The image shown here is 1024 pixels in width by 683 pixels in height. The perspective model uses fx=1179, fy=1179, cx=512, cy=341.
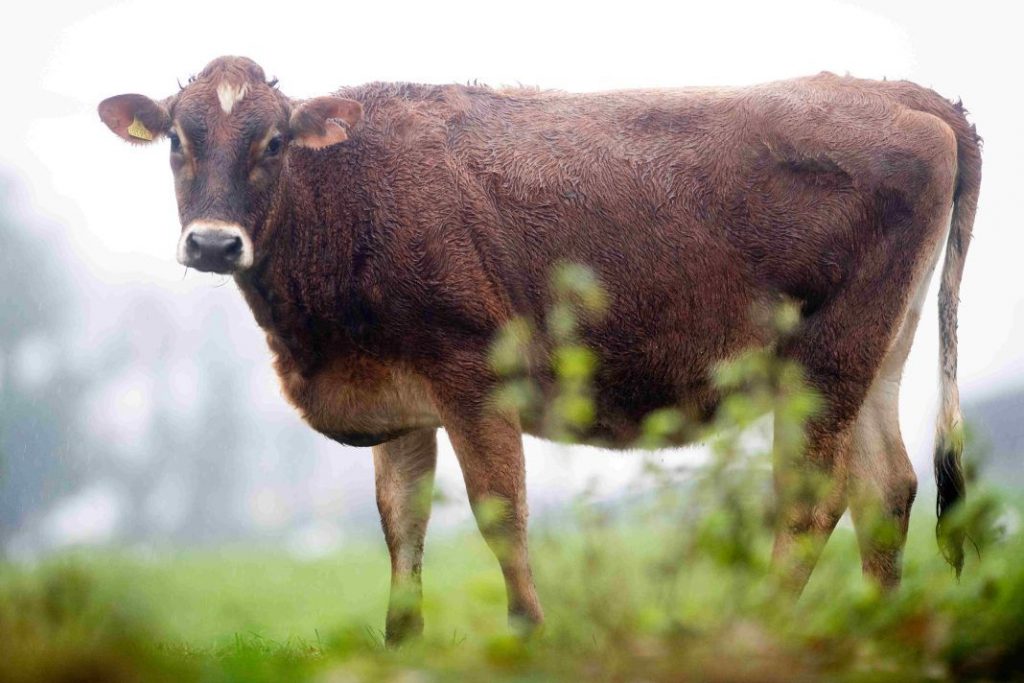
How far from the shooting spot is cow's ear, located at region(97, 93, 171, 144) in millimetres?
7113

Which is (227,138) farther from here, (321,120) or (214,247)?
(214,247)

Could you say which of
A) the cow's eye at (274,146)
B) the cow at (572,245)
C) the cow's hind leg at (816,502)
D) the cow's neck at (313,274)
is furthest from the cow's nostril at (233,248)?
the cow's hind leg at (816,502)

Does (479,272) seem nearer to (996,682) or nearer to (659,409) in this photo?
(659,409)

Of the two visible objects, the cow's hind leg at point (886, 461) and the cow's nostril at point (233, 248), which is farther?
the cow's hind leg at point (886, 461)

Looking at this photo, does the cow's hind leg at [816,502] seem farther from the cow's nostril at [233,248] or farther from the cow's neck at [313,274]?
the cow's nostril at [233,248]

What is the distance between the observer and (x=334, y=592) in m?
11.0

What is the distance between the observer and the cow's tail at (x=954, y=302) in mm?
7578

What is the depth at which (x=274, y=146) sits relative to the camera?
7031 mm

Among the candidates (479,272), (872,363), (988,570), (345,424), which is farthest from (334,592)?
(988,570)

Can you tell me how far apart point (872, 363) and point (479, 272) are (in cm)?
259

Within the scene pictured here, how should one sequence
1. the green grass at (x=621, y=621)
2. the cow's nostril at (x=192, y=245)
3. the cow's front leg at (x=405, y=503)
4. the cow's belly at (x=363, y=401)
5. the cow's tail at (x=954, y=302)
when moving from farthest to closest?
1. the cow's tail at (x=954, y=302)
2. the cow's front leg at (x=405, y=503)
3. the cow's belly at (x=363, y=401)
4. the cow's nostril at (x=192, y=245)
5. the green grass at (x=621, y=621)

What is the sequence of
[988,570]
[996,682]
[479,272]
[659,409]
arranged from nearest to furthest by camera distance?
[996,682]
[988,570]
[479,272]
[659,409]

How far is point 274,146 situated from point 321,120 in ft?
1.07

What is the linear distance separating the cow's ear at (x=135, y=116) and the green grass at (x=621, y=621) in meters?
3.59
